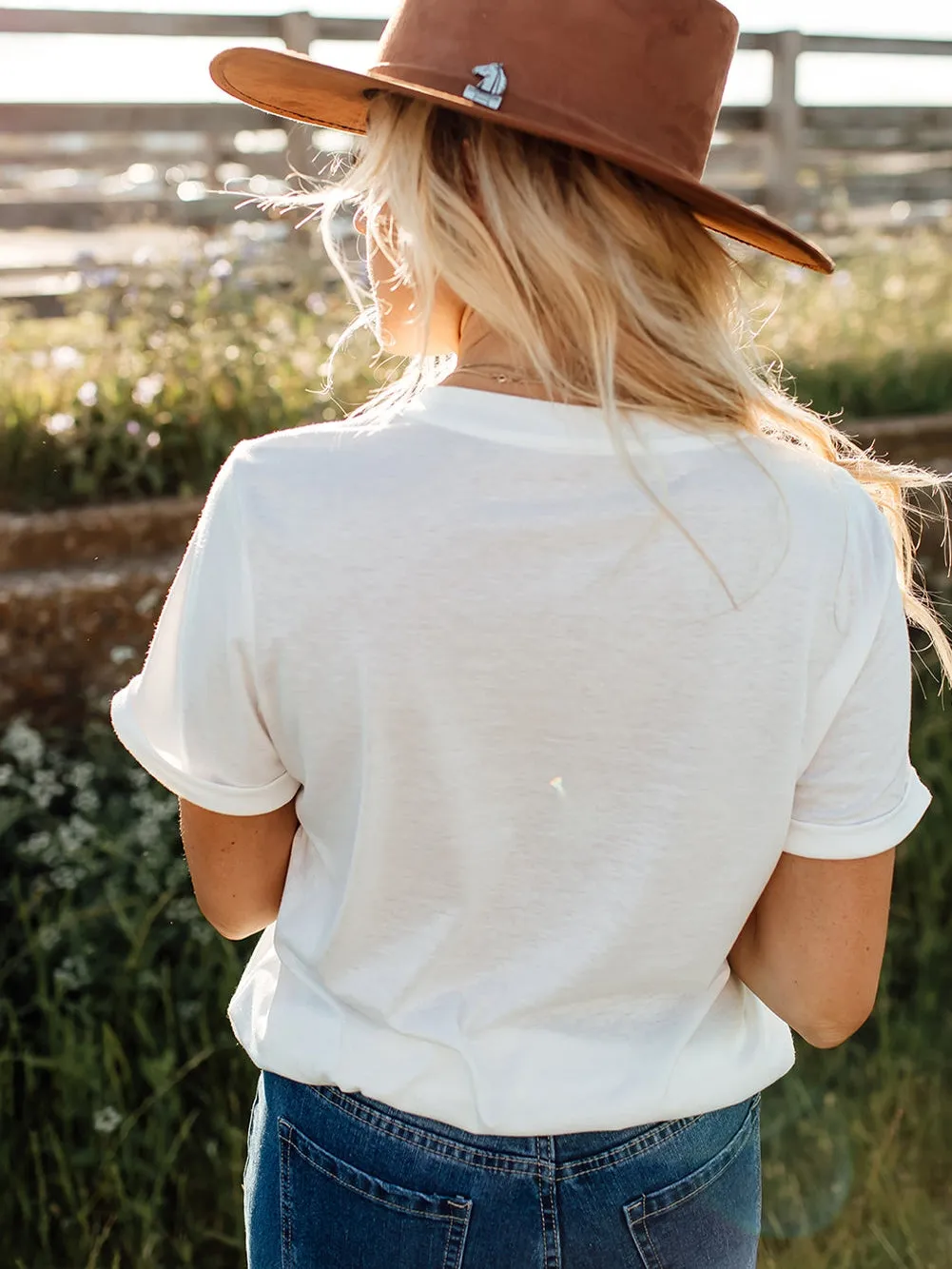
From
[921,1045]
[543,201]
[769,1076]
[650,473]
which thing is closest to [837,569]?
[650,473]

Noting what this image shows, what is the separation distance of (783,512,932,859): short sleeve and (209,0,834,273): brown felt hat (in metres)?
0.39

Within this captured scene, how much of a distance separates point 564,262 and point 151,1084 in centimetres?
202

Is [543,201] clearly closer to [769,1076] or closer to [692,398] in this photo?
[692,398]

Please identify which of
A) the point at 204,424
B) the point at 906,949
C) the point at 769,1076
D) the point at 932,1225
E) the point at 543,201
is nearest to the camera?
the point at 543,201

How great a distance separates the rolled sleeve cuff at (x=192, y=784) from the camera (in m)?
1.25

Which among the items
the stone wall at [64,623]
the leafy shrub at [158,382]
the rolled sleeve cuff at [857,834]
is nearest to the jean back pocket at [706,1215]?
the rolled sleeve cuff at [857,834]

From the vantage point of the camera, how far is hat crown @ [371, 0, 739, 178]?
1212 mm

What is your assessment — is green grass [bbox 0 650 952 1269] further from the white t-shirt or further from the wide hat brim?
the wide hat brim

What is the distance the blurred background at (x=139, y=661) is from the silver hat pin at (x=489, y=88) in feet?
1.26

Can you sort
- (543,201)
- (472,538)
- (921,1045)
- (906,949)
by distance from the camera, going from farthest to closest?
(906,949) → (921,1045) → (543,201) → (472,538)

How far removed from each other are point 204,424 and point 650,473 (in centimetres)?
298

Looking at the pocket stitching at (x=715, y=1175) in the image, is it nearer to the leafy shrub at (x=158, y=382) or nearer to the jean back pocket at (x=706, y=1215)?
the jean back pocket at (x=706, y=1215)

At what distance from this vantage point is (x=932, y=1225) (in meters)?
2.66

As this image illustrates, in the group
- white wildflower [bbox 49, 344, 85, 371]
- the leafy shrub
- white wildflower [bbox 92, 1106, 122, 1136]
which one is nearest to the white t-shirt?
white wildflower [bbox 92, 1106, 122, 1136]
